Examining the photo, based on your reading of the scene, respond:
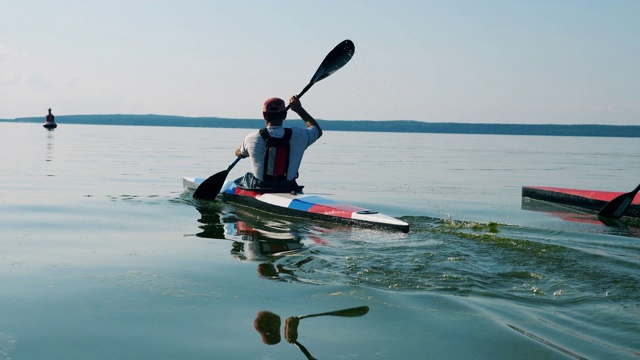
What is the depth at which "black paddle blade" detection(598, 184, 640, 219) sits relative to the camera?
10.4 m

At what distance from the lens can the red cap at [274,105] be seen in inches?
352

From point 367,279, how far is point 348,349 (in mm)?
1583

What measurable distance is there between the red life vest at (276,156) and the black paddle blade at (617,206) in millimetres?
5201

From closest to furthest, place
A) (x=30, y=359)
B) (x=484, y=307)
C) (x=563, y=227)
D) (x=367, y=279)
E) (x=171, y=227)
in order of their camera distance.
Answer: (x=30, y=359)
(x=484, y=307)
(x=367, y=279)
(x=171, y=227)
(x=563, y=227)

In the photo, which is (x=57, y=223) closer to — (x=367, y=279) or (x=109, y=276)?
(x=109, y=276)

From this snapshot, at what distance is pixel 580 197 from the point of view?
12.0 metres

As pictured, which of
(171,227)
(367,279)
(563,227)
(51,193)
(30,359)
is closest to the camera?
(30,359)

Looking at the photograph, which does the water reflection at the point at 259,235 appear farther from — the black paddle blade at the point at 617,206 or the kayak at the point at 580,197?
the kayak at the point at 580,197

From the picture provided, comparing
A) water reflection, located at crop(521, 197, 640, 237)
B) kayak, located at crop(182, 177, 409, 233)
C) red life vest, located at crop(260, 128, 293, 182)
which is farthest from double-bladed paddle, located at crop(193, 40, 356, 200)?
water reflection, located at crop(521, 197, 640, 237)

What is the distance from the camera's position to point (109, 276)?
5410 millimetres

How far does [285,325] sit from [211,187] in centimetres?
722

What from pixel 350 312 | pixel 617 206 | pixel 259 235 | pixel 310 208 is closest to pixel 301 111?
pixel 310 208

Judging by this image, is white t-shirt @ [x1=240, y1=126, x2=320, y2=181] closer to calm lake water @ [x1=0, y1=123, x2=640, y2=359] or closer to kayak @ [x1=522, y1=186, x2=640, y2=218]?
calm lake water @ [x1=0, y1=123, x2=640, y2=359]

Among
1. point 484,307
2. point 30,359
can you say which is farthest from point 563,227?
point 30,359
